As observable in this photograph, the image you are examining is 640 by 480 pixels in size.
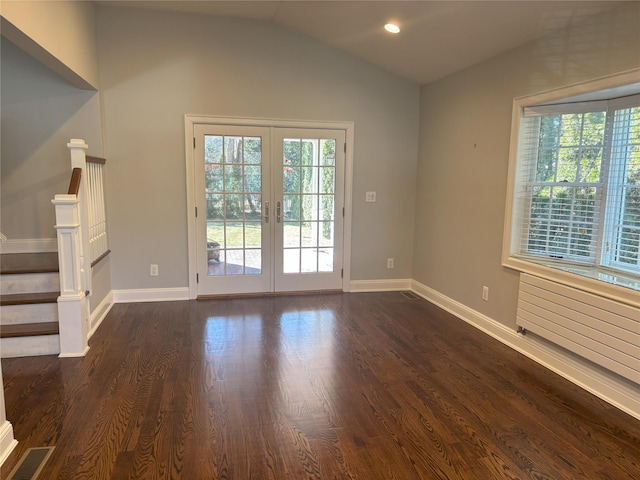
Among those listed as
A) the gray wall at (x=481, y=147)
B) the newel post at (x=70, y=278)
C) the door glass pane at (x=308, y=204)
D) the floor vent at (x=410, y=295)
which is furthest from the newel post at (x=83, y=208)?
the gray wall at (x=481, y=147)

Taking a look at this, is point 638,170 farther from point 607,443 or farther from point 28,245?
point 28,245

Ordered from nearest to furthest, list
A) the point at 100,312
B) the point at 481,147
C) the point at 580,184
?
the point at 580,184 < the point at 481,147 < the point at 100,312

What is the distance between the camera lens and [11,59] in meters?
3.93

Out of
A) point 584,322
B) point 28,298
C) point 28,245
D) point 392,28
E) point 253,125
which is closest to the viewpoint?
point 584,322

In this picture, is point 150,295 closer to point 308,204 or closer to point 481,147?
point 308,204

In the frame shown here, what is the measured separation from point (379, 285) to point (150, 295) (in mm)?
2649

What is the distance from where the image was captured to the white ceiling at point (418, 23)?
290cm

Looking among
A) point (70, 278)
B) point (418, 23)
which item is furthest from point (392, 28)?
point (70, 278)

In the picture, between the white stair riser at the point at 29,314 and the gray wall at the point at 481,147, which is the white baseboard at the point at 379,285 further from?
the white stair riser at the point at 29,314

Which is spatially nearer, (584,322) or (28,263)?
(584,322)

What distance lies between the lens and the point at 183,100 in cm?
442

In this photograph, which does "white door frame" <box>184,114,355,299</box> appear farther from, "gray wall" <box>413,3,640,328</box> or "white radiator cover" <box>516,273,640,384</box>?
"white radiator cover" <box>516,273,640,384</box>

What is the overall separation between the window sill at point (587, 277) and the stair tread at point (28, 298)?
3682 mm

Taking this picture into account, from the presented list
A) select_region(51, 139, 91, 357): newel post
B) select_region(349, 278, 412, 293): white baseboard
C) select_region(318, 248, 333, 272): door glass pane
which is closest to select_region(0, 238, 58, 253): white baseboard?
select_region(51, 139, 91, 357): newel post
